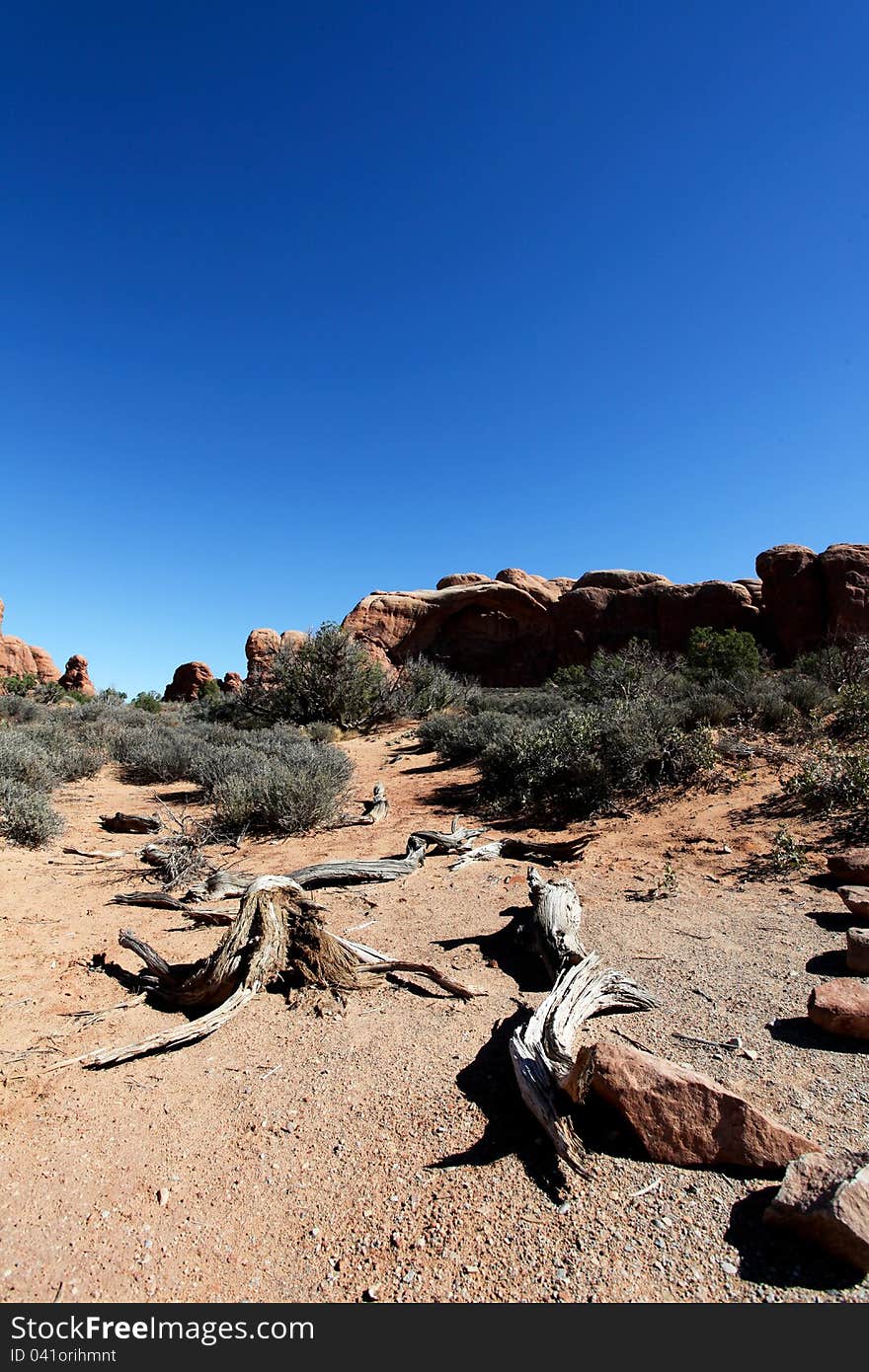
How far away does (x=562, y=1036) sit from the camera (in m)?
2.59

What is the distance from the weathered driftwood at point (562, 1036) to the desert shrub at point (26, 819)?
5.85 meters

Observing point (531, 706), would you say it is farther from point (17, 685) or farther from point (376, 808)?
point (17, 685)

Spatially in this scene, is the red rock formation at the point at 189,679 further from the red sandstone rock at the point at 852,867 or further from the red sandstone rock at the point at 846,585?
the red sandstone rock at the point at 852,867

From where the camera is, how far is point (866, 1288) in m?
1.58

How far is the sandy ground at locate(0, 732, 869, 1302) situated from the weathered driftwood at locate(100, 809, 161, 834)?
3171 millimetres

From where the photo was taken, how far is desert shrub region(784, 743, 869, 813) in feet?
19.5

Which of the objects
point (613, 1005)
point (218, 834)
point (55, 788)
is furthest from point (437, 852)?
point (55, 788)

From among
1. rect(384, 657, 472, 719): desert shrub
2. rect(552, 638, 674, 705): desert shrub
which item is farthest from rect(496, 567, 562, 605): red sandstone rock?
rect(552, 638, 674, 705): desert shrub

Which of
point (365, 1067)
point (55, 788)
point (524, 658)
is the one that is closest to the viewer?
point (365, 1067)

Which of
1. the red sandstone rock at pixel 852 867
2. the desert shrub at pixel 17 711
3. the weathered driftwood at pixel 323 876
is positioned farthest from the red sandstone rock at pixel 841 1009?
the desert shrub at pixel 17 711

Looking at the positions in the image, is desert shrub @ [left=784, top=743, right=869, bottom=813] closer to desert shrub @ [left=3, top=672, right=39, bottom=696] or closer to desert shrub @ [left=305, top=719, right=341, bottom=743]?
desert shrub @ [left=305, top=719, right=341, bottom=743]

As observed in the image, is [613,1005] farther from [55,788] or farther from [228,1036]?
[55,788]

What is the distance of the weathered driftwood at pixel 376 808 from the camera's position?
8.02m
